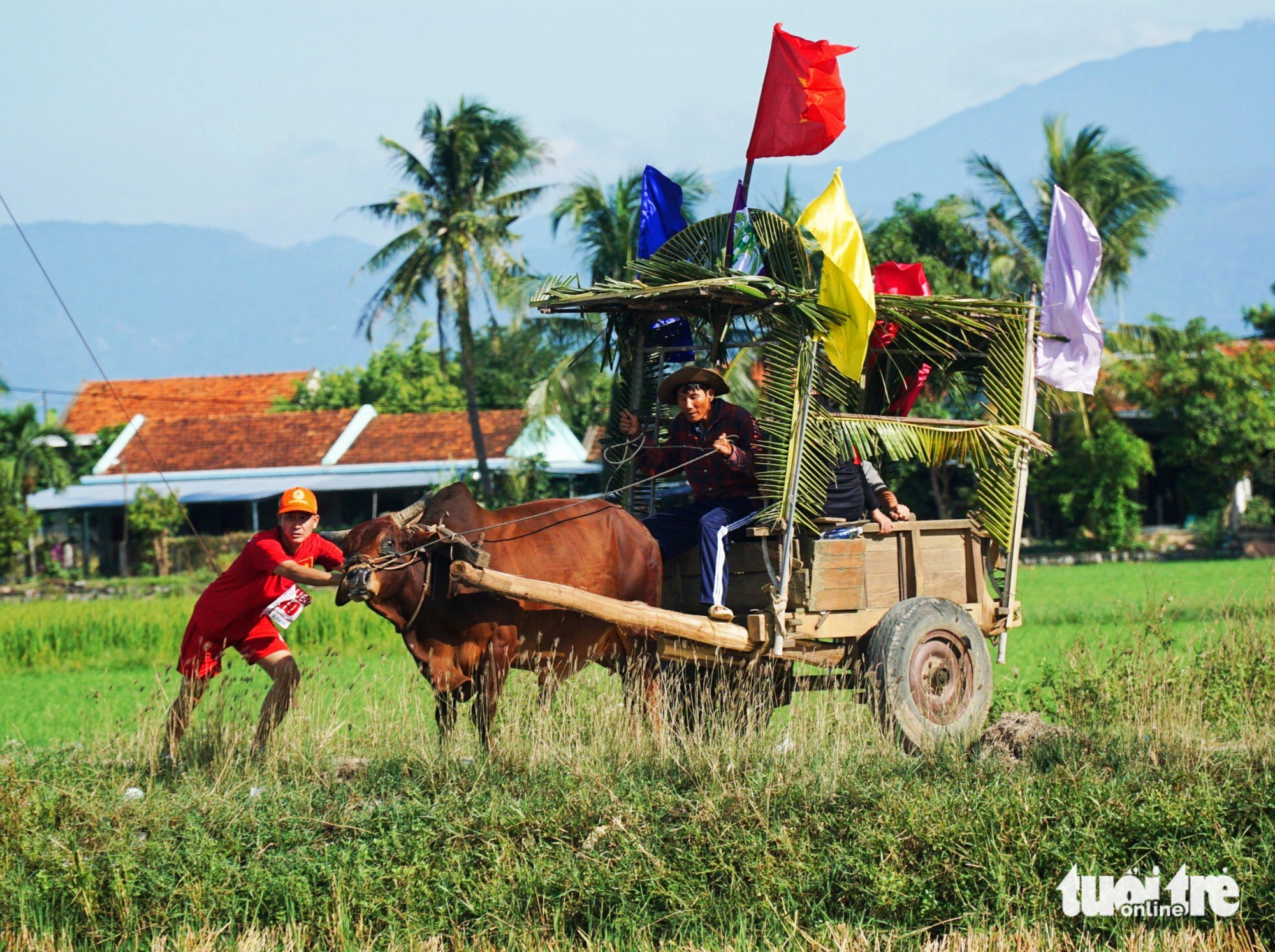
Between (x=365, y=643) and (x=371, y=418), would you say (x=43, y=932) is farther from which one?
(x=371, y=418)

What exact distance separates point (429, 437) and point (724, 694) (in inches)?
1276

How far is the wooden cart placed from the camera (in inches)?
286

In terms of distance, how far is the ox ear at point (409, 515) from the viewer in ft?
22.9

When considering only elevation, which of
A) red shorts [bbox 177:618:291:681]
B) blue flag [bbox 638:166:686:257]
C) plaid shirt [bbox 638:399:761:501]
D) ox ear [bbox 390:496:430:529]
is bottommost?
red shorts [bbox 177:618:291:681]

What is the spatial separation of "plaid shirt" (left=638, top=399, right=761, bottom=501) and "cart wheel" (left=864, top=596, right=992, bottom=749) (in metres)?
1.12

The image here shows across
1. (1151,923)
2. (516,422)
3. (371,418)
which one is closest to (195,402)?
(371,418)

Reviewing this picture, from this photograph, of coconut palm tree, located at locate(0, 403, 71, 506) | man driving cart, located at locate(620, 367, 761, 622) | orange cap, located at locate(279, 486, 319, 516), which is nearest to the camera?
orange cap, located at locate(279, 486, 319, 516)

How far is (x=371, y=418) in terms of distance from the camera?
135 ft

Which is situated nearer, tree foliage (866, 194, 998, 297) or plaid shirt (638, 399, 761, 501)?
plaid shirt (638, 399, 761, 501)

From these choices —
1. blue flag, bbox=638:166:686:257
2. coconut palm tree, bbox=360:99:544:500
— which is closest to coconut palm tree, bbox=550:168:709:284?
coconut palm tree, bbox=360:99:544:500

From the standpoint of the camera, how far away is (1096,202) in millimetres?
28422

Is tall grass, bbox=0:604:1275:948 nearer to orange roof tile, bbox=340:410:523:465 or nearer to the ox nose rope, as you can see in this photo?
the ox nose rope

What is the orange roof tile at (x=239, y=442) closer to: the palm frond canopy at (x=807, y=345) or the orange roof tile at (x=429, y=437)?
the orange roof tile at (x=429, y=437)

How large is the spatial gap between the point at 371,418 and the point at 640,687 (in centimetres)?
3475
